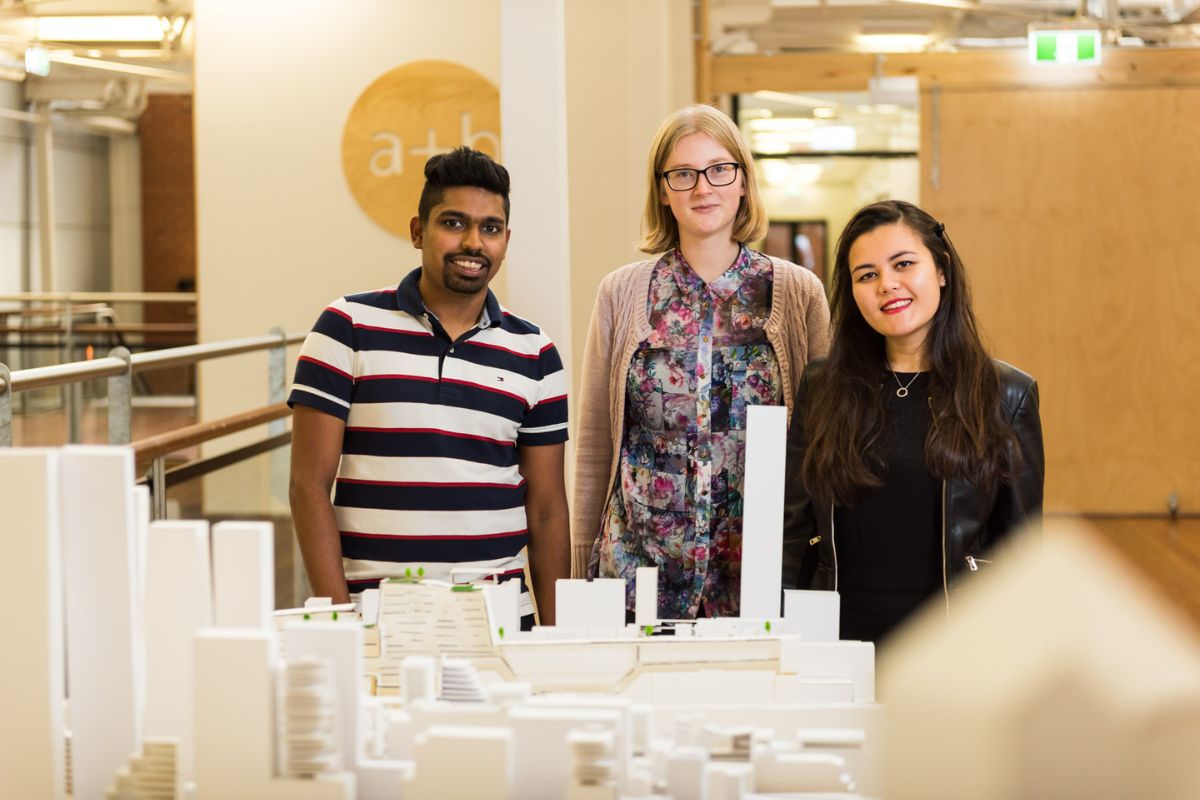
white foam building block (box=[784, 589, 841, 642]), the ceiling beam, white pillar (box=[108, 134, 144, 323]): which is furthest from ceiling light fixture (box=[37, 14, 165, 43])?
white foam building block (box=[784, 589, 841, 642])

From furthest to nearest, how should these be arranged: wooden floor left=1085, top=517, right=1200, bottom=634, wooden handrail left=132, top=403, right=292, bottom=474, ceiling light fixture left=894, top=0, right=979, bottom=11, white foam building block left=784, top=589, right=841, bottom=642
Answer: ceiling light fixture left=894, top=0, right=979, bottom=11 < wooden floor left=1085, top=517, right=1200, bottom=634 < wooden handrail left=132, top=403, right=292, bottom=474 < white foam building block left=784, top=589, right=841, bottom=642

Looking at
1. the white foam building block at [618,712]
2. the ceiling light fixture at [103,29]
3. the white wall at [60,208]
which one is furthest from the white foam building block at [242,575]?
the white wall at [60,208]

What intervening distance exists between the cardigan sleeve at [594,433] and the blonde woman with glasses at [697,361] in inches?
0.4

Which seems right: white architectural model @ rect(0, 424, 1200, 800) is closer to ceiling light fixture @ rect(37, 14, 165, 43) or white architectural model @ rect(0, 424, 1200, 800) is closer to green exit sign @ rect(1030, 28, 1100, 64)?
green exit sign @ rect(1030, 28, 1100, 64)

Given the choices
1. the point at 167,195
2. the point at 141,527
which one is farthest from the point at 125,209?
the point at 141,527

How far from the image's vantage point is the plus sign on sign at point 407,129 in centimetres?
544

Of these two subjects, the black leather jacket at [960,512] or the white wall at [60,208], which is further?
the white wall at [60,208]

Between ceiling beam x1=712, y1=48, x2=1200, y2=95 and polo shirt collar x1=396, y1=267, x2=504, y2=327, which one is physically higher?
ceiling beam x1=712, y1=48, x2=1200, y2=95

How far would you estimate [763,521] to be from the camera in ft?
4.66

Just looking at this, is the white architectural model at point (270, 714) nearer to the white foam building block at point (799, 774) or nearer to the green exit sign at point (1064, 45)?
the white foam building block at point (799, 774)

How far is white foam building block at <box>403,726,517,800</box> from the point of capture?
2.77ft

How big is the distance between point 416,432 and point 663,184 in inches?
23.2

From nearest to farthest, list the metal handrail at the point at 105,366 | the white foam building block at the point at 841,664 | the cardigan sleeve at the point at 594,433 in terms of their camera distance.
→ the white foam building block at the point at 841,664 → the cardigan sleeve at the point at 594,433 → the metal handrail at the point at 105,366

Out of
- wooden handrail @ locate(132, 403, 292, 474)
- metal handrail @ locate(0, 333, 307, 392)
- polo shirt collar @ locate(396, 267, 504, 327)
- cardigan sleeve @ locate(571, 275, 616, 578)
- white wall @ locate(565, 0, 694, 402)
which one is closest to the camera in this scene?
polo shirt collar @ locate(396, 267, 504, 327)
